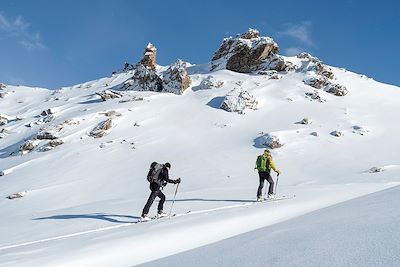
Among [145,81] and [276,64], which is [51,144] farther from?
[276,64]

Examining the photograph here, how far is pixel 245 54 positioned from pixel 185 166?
27450 millimetres

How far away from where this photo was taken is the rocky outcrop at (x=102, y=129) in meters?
31.8

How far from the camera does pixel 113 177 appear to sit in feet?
79.0

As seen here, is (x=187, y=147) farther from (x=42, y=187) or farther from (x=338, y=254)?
(x=338, y=254)

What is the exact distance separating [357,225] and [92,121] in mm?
30463

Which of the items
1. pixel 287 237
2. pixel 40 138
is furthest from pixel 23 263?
pixel 40 138

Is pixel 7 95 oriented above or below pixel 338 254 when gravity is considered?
above

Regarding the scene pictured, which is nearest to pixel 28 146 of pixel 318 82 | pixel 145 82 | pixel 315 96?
pixel 145 82

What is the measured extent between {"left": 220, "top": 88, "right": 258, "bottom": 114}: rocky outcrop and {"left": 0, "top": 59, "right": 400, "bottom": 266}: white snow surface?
1.91 feet

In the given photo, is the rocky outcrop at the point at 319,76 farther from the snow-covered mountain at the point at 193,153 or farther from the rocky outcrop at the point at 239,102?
the rocky outcrop at the point at 239,102

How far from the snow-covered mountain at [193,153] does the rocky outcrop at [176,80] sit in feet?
0.47

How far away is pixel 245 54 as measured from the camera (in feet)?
162

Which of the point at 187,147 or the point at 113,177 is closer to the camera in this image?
the point at 113,177

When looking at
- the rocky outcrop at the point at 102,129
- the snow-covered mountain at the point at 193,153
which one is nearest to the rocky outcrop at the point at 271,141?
the snow-covered mountain at the point at 193,153
